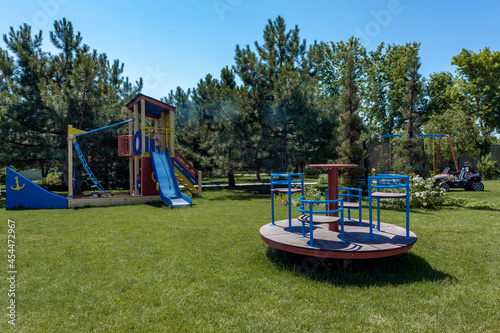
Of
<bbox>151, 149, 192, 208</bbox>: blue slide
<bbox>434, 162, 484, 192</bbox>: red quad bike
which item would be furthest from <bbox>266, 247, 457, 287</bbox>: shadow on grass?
<bbox>434, 162, 484, 192</bbox>: red quad bike

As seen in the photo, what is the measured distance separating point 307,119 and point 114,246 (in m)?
13.3

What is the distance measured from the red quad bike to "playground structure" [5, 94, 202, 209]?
44.2 feet

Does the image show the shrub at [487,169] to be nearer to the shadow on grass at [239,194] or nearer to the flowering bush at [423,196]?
the flowering bush at [423,196]

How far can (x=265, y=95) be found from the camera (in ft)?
62.2

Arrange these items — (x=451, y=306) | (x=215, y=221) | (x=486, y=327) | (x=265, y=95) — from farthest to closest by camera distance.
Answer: (x=265, y=95) < (x=215, y=221) < (x=451, y=306) < (x=486, y=327)

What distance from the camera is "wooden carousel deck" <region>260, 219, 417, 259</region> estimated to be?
419 centimetres

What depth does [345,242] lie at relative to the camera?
4.64 meters

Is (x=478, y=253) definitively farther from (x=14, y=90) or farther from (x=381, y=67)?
(x=381, y=67)

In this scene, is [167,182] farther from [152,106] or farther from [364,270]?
[364,270]

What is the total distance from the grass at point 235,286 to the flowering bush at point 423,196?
13.3 feet

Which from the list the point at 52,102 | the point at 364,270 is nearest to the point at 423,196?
the point at 364,270

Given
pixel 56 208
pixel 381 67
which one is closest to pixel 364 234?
pixel 56 208

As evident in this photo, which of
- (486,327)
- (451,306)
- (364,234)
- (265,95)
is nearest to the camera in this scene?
(486,327)

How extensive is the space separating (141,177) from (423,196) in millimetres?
11470
